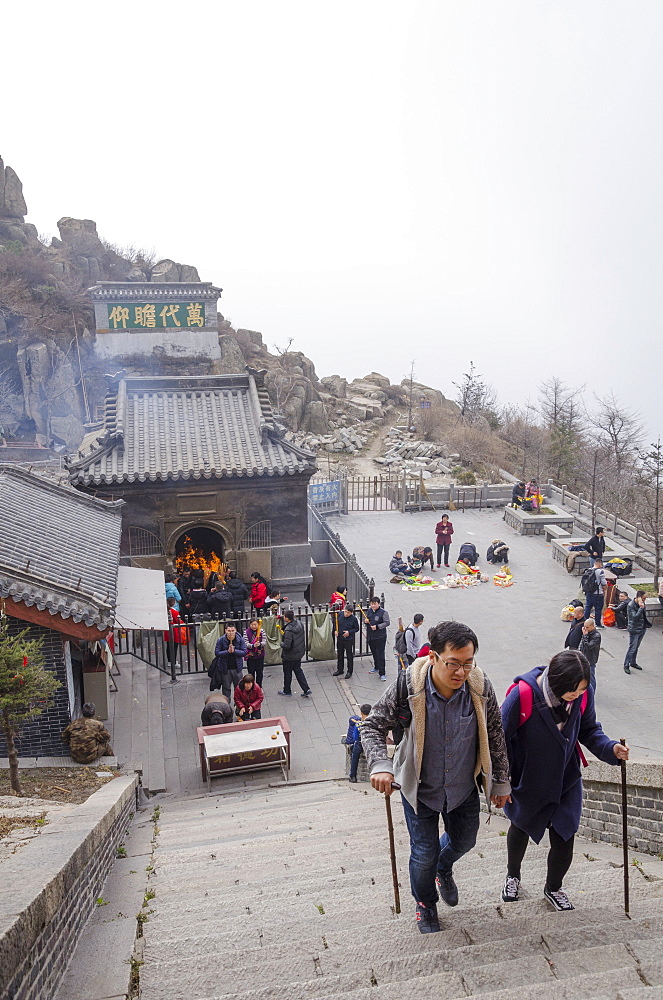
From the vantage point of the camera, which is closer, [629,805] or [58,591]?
[629,805]

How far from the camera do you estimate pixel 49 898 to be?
3584mm

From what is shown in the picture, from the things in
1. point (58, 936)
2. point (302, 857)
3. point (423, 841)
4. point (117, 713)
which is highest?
point (423, 841)

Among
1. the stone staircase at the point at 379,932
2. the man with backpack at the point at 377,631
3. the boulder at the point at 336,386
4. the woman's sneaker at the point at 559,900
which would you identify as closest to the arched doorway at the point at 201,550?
the man with backpack at the point at 377,631

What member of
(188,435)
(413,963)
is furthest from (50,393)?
(413,963)

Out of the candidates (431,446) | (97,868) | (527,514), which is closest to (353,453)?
(431,446)

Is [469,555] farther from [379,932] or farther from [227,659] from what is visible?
[379,932]

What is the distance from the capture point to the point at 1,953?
2910 mm

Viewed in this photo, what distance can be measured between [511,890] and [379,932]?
855 mm

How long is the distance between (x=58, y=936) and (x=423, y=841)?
193cm

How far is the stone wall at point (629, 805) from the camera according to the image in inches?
229

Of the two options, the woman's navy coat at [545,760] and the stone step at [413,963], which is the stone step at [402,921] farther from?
the woman's navy coat at [545,760]

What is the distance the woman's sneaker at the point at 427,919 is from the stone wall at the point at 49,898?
1.83 metres

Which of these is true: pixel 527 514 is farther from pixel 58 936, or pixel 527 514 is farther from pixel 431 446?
pixel 58 936

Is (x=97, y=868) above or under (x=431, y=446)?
under
